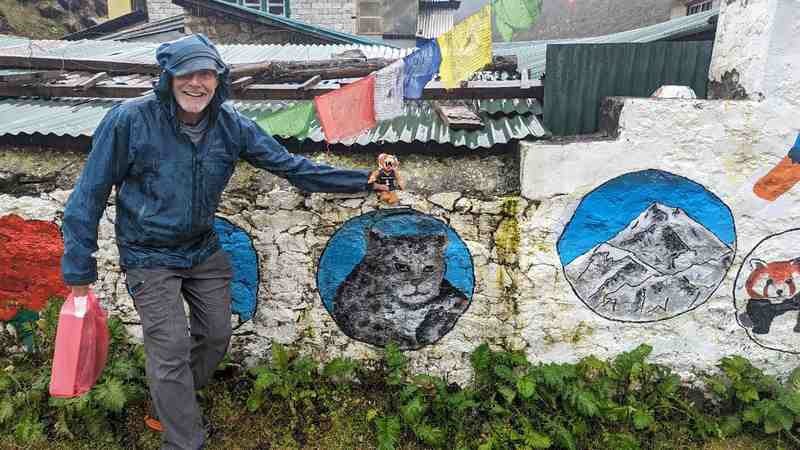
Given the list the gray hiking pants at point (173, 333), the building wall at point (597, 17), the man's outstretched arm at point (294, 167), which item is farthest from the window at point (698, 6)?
the gray hiking pants at point (173, 333)

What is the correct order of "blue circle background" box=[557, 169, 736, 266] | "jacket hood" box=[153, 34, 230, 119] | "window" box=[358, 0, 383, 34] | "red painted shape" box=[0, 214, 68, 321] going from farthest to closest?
1. "window" box=[358, 0, 383, 34]
2. "red painted shape" box=[0, 214, 68, 321]
3. "blue circle background" box=[557, 169, 736, 266]
4. "jacket hood" box=[153, 34, 230, 119]

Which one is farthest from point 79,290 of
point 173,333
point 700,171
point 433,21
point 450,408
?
point 433,21

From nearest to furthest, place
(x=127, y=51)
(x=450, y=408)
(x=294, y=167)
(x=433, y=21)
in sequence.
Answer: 1. (x=294, y=167)
2. (x=450, y=408)
3. (x=127, y=51)
4. (x=433, y=21)

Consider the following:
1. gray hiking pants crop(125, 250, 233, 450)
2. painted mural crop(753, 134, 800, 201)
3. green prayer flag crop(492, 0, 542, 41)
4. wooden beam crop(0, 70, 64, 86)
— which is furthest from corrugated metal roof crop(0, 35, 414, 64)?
painted mural crop(753, 134, 800, 201)

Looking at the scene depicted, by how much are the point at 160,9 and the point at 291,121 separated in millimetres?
13001

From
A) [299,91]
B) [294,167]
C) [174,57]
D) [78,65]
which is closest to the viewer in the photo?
[174,57]

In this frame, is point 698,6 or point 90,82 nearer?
point 90,82

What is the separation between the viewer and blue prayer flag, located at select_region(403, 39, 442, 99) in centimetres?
321

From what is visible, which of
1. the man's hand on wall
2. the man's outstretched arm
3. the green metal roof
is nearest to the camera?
the man's hand on wall

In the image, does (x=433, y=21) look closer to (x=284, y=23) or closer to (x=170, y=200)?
(x=284, y=23)

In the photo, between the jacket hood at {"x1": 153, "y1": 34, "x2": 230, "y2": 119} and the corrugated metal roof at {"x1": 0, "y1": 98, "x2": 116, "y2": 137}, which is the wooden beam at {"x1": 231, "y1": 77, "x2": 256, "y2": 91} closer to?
the corrugated metal roof at {"x1": 0, "y1": 98, "x2": 116, "y2": 137}

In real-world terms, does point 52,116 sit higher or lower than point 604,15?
lower

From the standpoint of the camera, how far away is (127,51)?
5652mm

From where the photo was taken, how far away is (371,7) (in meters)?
13.4
